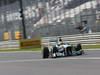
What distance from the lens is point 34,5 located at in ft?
136

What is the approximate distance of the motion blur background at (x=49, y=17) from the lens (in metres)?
34.1

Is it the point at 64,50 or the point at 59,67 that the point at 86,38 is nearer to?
the point at 64,50

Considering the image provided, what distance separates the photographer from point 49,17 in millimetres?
39062

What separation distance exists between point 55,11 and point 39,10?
3202mm

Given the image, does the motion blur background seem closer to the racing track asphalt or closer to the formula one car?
the formula one car

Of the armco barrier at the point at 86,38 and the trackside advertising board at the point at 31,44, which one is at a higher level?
the armco barrier at the point at 86,38

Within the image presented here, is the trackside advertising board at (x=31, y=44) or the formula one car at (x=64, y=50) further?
the trackside advertising board at (x=31, y=44)

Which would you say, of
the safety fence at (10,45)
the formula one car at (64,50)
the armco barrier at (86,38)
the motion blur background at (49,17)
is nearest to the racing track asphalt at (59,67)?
the formula one car at (64,50)

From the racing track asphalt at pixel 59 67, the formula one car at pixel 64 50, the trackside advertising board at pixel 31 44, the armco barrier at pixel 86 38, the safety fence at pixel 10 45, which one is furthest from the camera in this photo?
the safety fence at pixel 10 45

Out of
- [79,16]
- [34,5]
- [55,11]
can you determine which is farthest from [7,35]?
[79,16]

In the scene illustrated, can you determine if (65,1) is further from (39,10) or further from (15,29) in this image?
(15,29)

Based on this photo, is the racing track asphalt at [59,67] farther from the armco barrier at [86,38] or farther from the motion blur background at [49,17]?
the motion blur background at [49,17]

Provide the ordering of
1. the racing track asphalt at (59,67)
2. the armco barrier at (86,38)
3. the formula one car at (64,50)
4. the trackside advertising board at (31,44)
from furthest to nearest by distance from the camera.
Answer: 1. the trackside advertising board at (31,44)
2. the armco barrier at (86,38)
3. the formula one car at (64,50)
4. the racing track asphalt at (59,67)

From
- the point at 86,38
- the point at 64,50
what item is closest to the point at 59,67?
the point at 64,50
